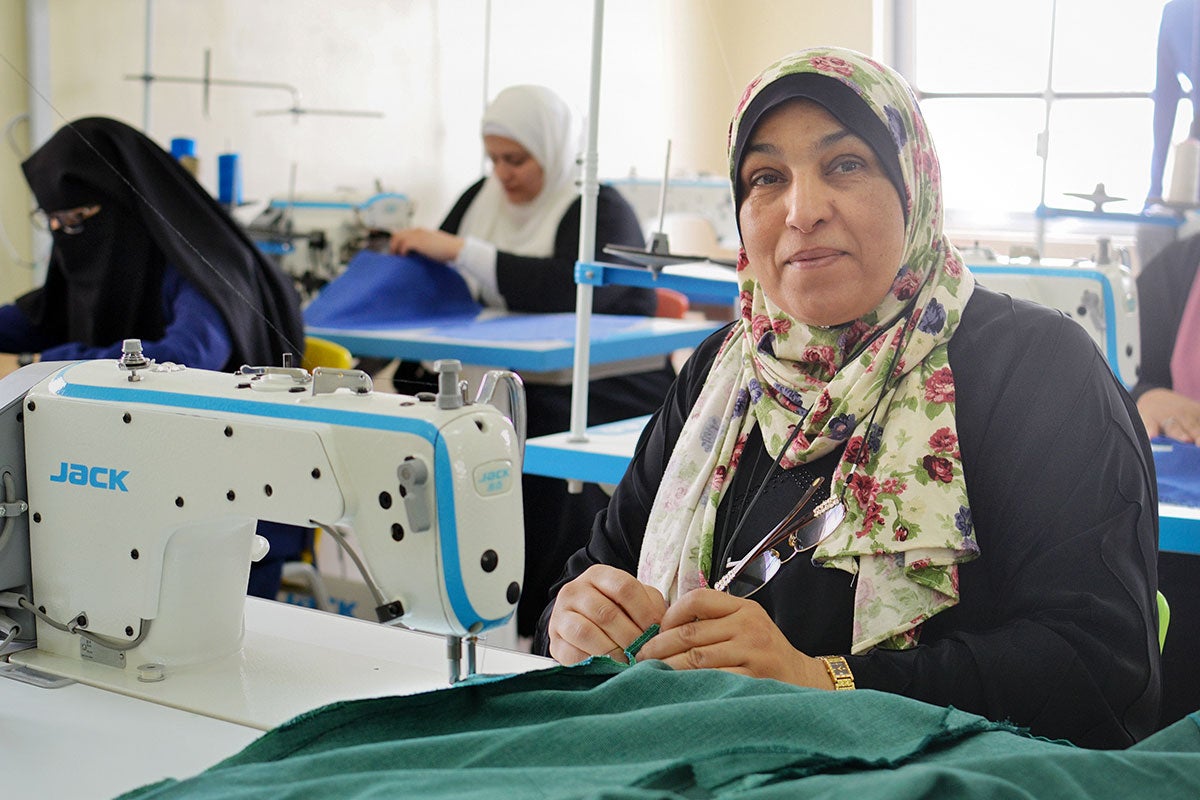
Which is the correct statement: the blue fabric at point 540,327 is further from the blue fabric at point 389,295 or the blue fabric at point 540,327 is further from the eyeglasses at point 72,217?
the eyeglasses at point 72,217

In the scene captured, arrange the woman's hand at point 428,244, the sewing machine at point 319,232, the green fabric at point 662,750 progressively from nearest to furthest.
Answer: the green fabric at point 662,750 < the woman's hand at point 428,244 < the sewing machine at point 319,232

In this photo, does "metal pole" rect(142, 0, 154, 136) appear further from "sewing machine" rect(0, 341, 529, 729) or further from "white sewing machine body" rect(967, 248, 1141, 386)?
"sewing machine" rect(0, 341, 529, 729)

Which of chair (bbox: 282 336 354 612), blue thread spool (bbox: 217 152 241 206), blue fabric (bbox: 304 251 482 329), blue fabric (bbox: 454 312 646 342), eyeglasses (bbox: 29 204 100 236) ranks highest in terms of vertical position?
blue thread spool (bbox: 217 152 241 206)

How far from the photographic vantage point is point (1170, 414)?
2197 mm

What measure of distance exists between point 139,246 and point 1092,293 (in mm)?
1718

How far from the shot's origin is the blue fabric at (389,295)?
10.7ft

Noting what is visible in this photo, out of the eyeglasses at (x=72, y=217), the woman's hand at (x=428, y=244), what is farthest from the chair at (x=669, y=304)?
the eyeglasses at (x=72, y=217)

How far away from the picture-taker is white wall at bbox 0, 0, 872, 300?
3977mm

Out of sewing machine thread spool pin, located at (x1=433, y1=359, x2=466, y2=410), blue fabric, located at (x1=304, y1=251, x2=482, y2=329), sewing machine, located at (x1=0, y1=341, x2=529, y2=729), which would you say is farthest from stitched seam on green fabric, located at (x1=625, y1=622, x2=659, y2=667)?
blue fabric, located at (x1=304, y1=251, x2=482, y2=329)

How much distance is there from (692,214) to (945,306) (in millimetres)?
2737

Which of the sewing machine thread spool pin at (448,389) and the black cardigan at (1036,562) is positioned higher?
the sewing machine thread spool pin at (448,389)

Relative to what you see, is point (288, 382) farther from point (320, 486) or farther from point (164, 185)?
point (164, 185)

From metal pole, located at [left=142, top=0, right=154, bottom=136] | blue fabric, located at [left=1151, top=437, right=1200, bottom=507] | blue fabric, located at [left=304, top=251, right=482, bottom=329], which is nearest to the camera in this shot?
blue fabric, located at [left=1151, top=437, right=1200, bottom=507]

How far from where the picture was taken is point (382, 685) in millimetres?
1152
